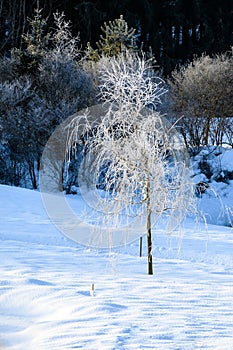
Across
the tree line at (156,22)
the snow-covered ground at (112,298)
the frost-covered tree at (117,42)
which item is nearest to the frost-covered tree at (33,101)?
the frost-covered tree at (117,42)

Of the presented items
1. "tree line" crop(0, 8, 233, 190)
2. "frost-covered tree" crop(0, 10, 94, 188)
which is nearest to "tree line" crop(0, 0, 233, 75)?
"tree line" crop(0, 8, 233, 190)

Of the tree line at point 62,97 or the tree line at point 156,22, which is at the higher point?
the tree line at point 156,22

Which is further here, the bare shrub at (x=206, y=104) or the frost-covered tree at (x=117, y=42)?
the frost-covered tree at (x=117, y=42)

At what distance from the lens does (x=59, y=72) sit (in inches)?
787

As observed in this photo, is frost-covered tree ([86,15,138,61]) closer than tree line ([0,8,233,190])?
No

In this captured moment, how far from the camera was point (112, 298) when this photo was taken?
18.8 ft

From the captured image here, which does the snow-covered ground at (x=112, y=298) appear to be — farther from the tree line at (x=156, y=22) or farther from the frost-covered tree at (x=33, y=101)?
the tree line at (x=156, y=22)

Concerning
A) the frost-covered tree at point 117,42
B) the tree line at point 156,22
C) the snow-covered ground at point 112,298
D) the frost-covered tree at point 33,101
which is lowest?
the snow-covered ground at point 112,298

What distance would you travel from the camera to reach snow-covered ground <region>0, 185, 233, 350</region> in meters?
4.41

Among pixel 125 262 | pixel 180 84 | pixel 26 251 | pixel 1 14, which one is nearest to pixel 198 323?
pixel 125 262

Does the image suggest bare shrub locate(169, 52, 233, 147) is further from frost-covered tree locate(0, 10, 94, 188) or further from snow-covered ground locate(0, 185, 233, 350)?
snow-covered ground locate(0, 185, 233, 350)

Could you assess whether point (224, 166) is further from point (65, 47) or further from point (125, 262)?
point (125, 262)

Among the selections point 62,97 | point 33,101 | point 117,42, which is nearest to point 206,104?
point 117,42

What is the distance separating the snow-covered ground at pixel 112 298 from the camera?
441 centimetres
